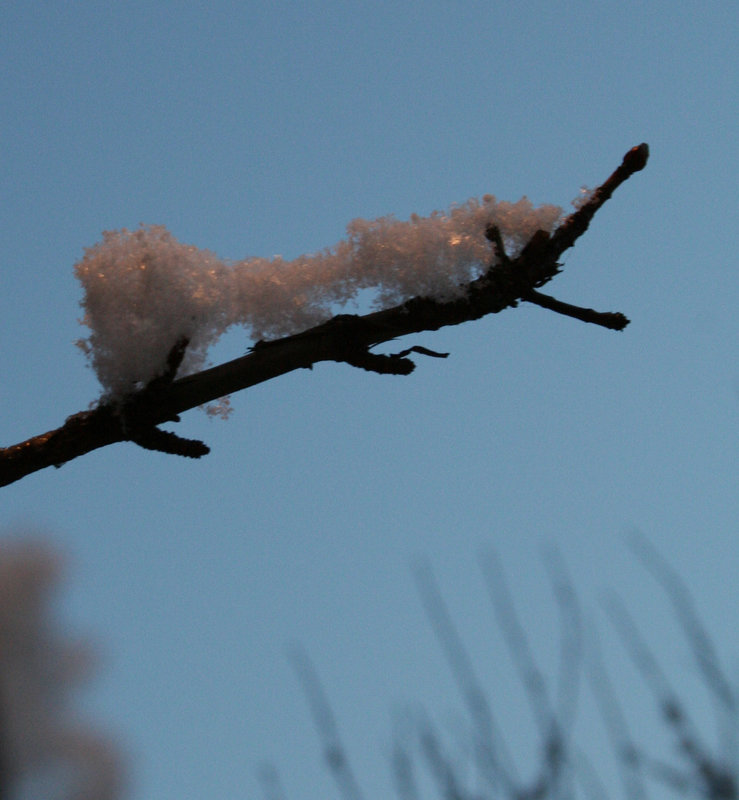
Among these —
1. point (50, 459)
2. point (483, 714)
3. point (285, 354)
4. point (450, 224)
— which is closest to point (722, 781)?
point (483, 714)

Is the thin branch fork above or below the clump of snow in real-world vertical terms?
below

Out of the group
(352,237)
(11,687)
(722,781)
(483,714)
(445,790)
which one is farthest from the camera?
(11,687)

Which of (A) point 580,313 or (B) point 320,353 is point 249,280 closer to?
(B) point 320,353

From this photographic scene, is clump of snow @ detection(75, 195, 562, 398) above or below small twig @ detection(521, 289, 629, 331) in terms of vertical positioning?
above

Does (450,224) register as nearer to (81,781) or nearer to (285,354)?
(285,354)

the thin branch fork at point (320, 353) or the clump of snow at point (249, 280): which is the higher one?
the clump of snow at point (249, 280)
